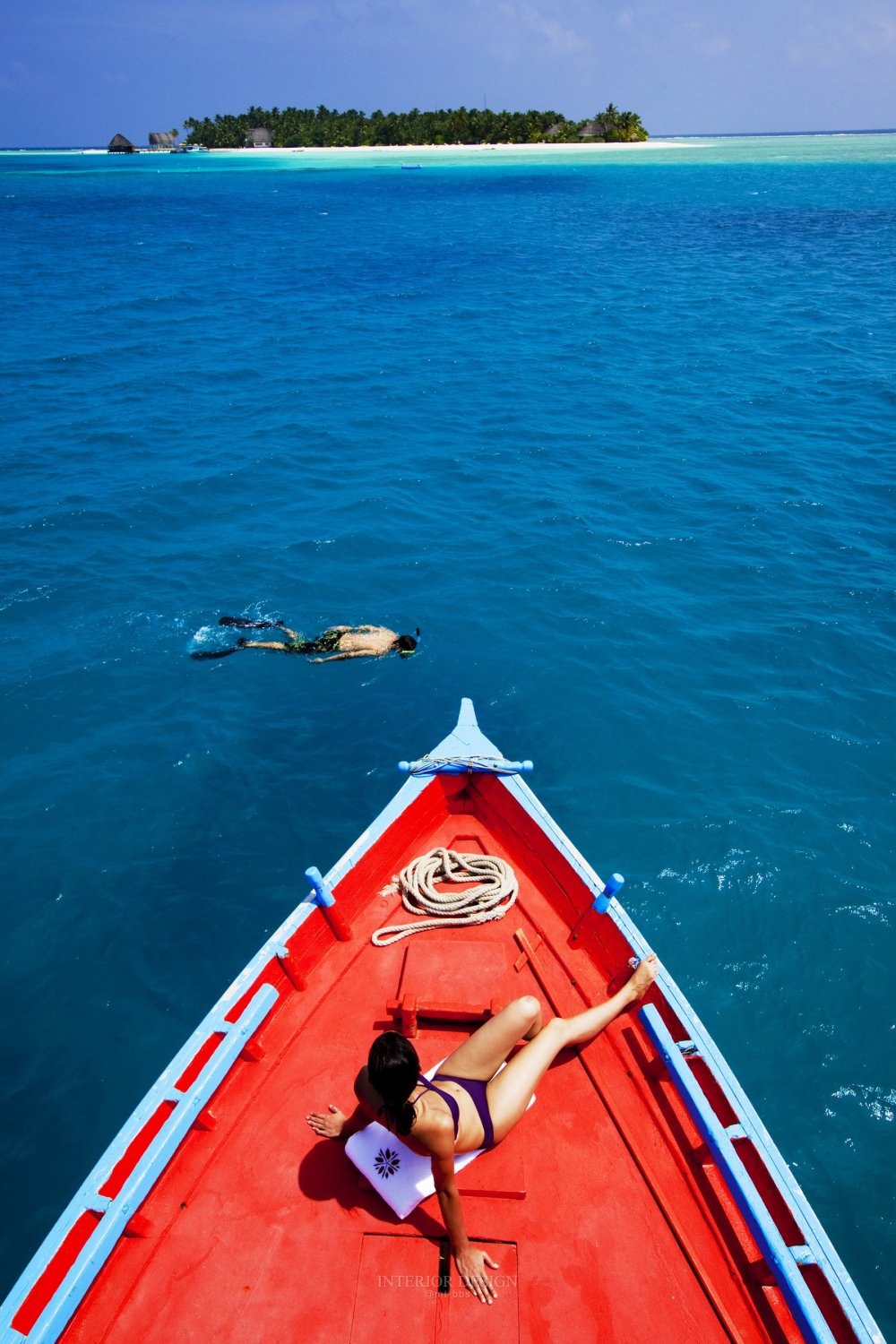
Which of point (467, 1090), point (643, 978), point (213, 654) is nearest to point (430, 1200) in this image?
point (467, 1090)

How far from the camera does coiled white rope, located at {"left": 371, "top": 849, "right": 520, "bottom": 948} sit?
710 cm

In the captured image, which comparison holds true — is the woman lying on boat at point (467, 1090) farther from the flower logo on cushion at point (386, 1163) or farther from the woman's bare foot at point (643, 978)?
the flower logo on cushion at point (386, 1163)

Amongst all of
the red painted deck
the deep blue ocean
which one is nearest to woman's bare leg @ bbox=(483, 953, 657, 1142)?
the red painted deck

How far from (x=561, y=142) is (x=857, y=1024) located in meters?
187

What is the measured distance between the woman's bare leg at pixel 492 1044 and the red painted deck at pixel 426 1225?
2.28 ft

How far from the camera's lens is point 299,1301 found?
15.6ft

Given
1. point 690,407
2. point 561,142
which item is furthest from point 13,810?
point 561,142

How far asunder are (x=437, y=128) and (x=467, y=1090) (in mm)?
191926

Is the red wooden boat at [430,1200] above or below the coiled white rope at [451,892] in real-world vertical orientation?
below

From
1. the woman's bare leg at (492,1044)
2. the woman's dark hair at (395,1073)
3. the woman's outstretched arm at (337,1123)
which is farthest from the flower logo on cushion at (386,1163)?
the woman's dark hair at (395,1073)

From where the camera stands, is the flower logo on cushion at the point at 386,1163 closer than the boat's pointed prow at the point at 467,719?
Yes

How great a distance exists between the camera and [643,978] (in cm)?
612

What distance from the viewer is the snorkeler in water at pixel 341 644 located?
45.0 feet

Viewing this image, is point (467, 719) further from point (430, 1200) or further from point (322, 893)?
point (430, 1200)
